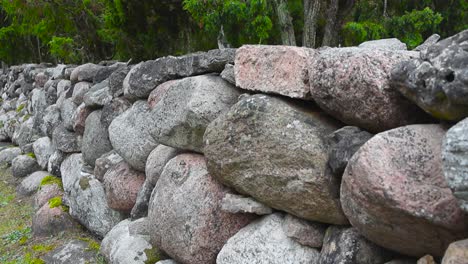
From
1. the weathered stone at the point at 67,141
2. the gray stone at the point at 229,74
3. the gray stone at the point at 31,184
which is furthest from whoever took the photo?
the gray stone at the point at 31,184

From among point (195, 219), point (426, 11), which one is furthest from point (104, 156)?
point (426, 11)

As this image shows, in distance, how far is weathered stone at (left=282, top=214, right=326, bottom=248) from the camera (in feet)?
9.25

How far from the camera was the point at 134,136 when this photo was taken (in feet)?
→ 15.7

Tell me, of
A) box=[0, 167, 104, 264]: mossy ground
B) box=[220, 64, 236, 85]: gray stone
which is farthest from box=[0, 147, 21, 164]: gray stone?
box=[220, 64, 236, 85]: gray stone

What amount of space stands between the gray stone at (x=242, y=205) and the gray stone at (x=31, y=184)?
5076 mm

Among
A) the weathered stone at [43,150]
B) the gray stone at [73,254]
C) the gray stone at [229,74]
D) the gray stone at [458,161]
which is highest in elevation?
the gray stone at [458,161]

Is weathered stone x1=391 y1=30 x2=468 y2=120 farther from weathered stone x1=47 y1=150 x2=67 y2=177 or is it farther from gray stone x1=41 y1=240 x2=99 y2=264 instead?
weathered stone x1=47 y1=150 x2=67 y2=177

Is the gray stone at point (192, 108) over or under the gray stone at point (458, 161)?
under

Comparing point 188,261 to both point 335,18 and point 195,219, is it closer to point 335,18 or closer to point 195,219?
point 195,219

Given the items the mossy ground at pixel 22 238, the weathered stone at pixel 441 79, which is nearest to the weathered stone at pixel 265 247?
the weathered stone at pixel 441 79

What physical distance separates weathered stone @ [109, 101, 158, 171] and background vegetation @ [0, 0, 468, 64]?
199cm

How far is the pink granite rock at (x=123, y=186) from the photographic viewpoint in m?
4.78

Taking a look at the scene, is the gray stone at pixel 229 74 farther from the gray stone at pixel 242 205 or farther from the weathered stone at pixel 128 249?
the weathered stone at pixel 128 249

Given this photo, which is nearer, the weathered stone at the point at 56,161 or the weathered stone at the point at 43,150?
the weathered stone at the point at 56,161
